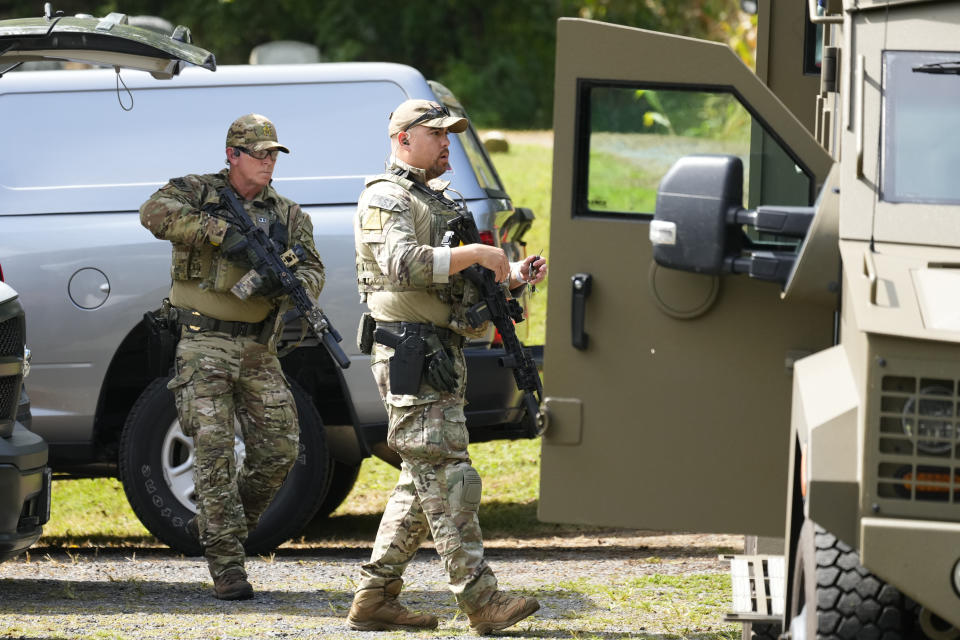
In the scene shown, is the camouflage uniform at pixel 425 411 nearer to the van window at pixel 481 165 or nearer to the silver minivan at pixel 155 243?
the silver minivan at pixel 155 243

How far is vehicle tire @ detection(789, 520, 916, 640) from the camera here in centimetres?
340

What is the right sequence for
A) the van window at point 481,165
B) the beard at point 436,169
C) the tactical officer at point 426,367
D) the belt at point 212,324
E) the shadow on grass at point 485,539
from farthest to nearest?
the shadow on grass at point 485,539 < the van window at point 481,165 < the belt at point 212,324 < the beard at point 436,169 < the tactical officer at point 426,367

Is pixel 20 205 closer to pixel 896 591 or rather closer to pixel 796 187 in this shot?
pixel 796 187

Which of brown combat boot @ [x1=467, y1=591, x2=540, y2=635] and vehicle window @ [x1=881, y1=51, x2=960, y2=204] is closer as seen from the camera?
vehicle window @ [x1=881, y1=51, x2=960, y2=204]

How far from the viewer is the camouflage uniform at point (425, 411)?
511 cm

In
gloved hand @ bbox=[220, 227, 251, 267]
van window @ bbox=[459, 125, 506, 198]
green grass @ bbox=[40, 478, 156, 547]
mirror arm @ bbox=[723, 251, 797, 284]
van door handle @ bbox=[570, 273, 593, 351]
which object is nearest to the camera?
mirror arm @ bbox=[723, 251, 797, 284]

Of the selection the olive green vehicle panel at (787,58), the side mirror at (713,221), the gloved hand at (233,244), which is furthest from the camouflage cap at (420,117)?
the side mirror at (713,221)

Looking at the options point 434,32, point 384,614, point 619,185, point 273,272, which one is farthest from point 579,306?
point 434,32

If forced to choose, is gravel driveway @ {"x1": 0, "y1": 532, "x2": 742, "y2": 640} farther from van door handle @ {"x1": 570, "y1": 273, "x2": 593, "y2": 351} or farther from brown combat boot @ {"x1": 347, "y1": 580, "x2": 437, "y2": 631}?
van door handle @ {"x1": 570, "y1": 273, "x2": 593, "y2": 351}

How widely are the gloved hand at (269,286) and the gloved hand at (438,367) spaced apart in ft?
3.52

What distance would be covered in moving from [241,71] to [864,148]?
13.5 feet

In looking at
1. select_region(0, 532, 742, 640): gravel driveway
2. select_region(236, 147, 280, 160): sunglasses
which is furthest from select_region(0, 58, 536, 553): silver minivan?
select_region(236, 147, 280, 160): sunglasses

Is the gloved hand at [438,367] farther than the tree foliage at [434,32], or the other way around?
the tree foliage at [434,32]

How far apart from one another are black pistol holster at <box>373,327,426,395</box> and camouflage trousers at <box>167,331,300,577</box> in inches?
44.8
